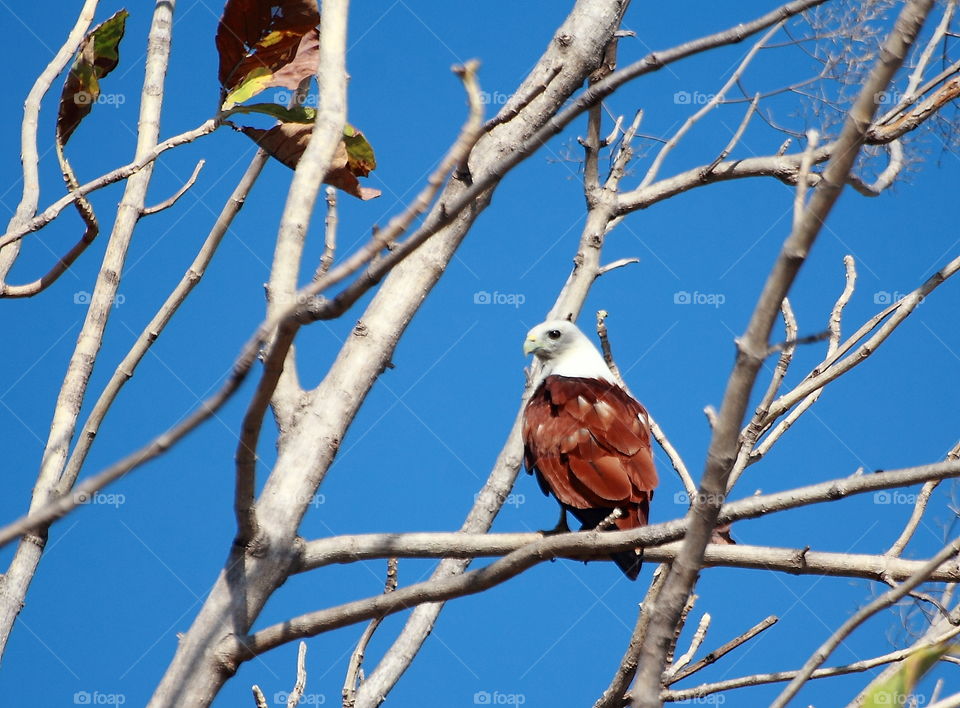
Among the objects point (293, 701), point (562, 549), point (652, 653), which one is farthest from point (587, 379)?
point (652, 653)

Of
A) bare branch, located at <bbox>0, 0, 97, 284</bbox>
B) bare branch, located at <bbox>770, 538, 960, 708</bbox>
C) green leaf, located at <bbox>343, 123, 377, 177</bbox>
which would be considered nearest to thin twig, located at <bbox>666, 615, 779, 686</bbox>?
bare branch, located at <bbox>770, 538, 960, 708</bbox>

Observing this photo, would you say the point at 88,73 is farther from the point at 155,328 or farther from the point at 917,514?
the point at 917,514

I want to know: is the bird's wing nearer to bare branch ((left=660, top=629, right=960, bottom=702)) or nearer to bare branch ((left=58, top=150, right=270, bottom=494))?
bare branch ((left=660, top=629, right=960, bottom=702))

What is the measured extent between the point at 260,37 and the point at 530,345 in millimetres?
2510

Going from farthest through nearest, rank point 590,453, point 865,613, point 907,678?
point 590,453 → point 865,613 → point 907,678

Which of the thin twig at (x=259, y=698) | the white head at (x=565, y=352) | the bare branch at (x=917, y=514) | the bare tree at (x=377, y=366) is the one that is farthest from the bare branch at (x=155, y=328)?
the bare branch at (x=917, y=514)

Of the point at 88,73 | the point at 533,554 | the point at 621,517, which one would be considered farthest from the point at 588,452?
the point at 88,73

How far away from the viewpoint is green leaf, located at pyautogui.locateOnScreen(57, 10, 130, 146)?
2.57 m

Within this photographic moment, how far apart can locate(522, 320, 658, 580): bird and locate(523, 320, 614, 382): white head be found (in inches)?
18.4

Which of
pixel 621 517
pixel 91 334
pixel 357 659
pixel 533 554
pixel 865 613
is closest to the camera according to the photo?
pixel 865 613

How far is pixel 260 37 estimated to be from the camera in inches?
100

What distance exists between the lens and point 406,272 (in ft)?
→ 8.74

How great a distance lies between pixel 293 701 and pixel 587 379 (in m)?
2.07

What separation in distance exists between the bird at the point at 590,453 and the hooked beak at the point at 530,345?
0.55m
